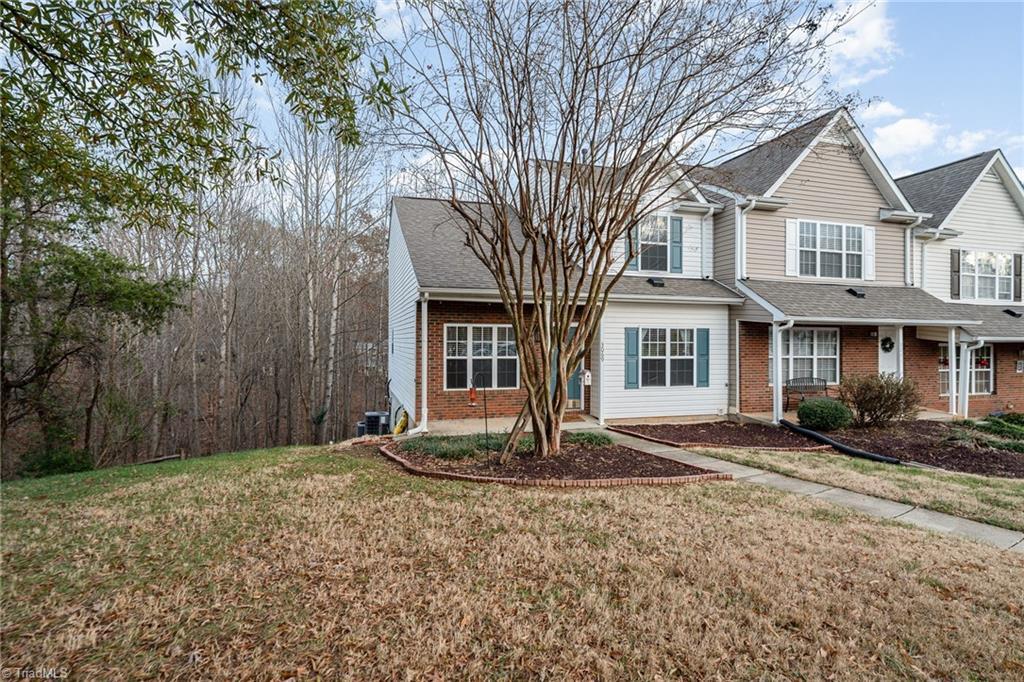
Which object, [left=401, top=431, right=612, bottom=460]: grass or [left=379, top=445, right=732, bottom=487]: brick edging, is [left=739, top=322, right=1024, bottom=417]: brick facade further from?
[left=379, top=445, right=732, bottom=487]: brick edging

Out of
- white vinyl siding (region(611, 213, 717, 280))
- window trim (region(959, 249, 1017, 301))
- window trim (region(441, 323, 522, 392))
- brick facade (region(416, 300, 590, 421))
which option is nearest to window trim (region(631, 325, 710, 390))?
white vinyl siding (region(611, 213, 717, 280))

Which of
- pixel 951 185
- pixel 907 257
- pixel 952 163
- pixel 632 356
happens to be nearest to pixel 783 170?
pixel 907 257

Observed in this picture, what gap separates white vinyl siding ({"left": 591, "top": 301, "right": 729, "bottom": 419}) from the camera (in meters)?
12.0

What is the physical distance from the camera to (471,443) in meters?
8.59

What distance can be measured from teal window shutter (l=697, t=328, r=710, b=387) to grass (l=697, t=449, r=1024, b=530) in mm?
3658

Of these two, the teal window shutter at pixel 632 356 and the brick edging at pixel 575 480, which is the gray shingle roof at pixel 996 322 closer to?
the teal window shutter at pixel 632 356

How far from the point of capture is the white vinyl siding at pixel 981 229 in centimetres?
1532

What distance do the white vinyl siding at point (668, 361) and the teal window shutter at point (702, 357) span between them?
0.32 ft

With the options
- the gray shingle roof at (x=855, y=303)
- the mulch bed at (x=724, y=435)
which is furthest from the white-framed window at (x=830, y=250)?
the mulch bed at (x=724, y=435)

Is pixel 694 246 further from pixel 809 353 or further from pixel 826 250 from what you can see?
pixel 809 353

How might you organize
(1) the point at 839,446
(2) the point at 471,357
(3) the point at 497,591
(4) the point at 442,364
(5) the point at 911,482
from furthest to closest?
(2) the point at 471,357 < (4) the point at 442,364 < (1) the point at 839,446 < (5) the point at 911,482 < (3) the point at 497,591

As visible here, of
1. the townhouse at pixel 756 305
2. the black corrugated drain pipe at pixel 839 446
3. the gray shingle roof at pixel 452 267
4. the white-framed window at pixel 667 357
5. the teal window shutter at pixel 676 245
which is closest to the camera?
the black corrugated drain pipe at pixel 839 446

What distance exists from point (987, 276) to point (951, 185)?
3127 mm

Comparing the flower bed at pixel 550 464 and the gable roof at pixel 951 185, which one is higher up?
the gable roof at pixel 951 185
